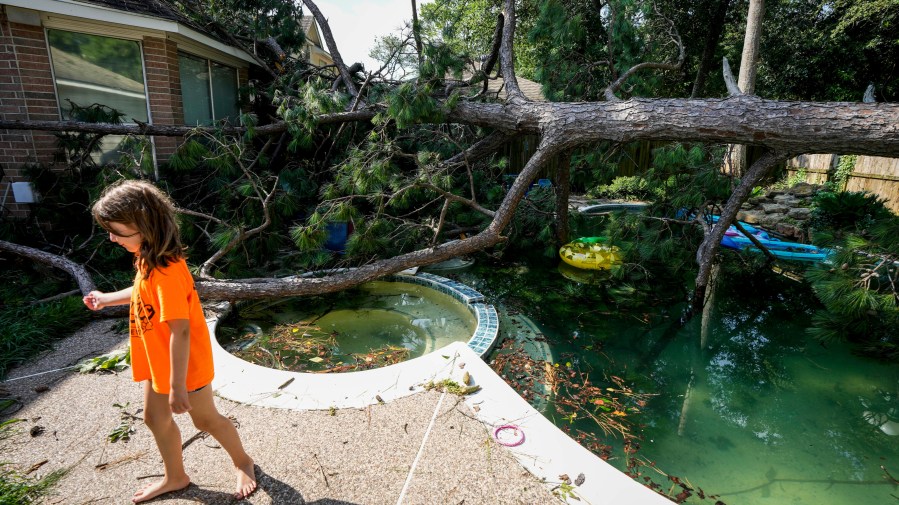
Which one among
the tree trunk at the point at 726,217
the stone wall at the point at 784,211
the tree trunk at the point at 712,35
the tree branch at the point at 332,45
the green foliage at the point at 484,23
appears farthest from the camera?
the tree trunk at the point at 712,35

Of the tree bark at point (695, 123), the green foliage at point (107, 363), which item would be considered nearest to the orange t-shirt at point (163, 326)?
the green foliage at point (107, 363)

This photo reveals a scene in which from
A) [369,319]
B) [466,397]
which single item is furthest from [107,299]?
[369,319]

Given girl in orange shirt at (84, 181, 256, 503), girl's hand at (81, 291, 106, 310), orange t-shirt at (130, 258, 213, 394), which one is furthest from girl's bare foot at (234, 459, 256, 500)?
girl's hand at (81, 291, 106, 310)

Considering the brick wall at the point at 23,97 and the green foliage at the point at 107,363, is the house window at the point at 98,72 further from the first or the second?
the green foliage at the point at 107,363

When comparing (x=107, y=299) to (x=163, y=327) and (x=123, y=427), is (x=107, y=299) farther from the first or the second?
(x=123, y=427)

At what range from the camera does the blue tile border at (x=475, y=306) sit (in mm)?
3404

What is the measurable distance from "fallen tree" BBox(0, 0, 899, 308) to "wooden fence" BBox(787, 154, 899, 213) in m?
5.57

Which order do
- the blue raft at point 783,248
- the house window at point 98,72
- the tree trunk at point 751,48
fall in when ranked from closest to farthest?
the house window at point 98,72 < the blue raft at point 783,248 < the tree trunk at point 751,48

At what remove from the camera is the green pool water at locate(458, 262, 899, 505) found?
242 centimetres

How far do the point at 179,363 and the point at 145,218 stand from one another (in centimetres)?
50

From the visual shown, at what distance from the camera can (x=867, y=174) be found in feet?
27.1

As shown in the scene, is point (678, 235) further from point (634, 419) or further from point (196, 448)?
point (196, 448)

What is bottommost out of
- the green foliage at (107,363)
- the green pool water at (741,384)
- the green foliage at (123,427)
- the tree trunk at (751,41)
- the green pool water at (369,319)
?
the green pool water at (741,384)

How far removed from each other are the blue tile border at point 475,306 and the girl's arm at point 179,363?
81.4 inches
